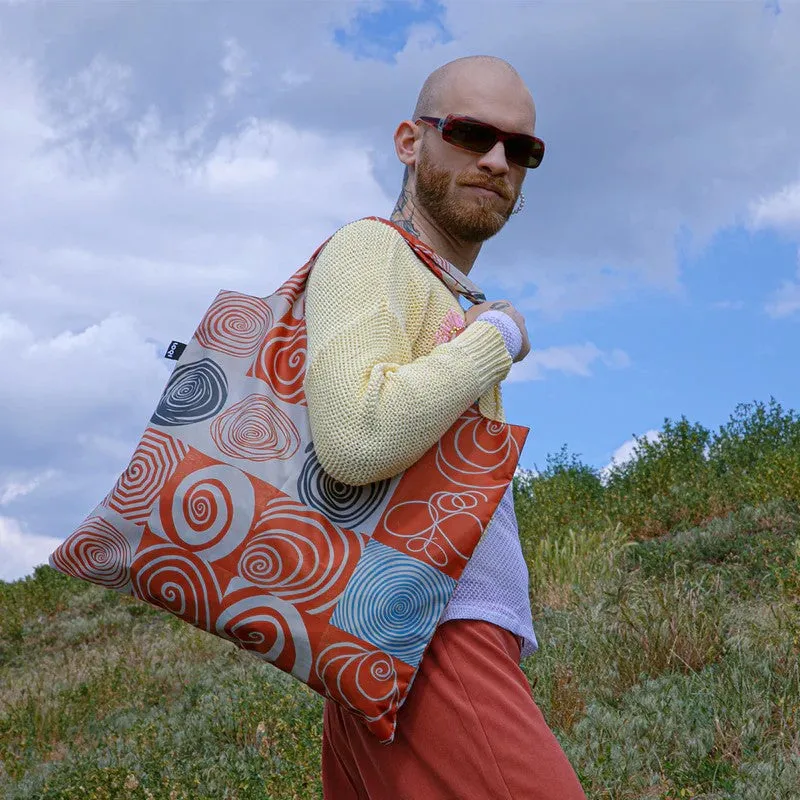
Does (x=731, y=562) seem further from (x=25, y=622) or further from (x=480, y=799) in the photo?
(x=25, y=622)

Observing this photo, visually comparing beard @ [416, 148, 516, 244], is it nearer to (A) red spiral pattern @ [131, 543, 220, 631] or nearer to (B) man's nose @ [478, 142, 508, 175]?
(B) man's nose @ [478, 142, 508, 175]

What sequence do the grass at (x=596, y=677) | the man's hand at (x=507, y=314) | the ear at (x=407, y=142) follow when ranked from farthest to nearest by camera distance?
the grass at (x=596, y=677), the ear at (x=407, y=142), the man's hand at (x=507, y=314)

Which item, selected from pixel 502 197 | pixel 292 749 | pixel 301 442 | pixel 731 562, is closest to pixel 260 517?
pixel 301 442

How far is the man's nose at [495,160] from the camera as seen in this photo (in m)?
2.57

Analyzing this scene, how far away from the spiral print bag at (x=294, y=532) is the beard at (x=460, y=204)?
1.88 ft

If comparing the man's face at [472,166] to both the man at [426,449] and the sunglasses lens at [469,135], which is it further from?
the man at [426,449]

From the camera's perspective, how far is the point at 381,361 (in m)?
2.10

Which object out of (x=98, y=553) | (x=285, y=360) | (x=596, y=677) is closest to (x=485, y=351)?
(x=285, y=360)

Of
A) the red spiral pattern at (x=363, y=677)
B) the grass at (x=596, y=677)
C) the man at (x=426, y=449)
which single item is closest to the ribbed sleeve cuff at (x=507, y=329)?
the man at (x=426, y=449)

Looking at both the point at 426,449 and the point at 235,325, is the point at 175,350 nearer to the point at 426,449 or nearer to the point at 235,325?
the point at 235,325

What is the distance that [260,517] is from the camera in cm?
211

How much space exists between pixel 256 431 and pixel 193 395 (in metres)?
0.23

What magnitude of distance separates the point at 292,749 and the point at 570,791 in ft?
10.3

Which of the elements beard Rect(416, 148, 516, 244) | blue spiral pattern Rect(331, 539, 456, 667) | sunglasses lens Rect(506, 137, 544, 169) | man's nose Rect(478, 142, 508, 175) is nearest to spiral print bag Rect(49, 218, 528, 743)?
blue spiral pattern Rect(331, 539, 456, 667)
